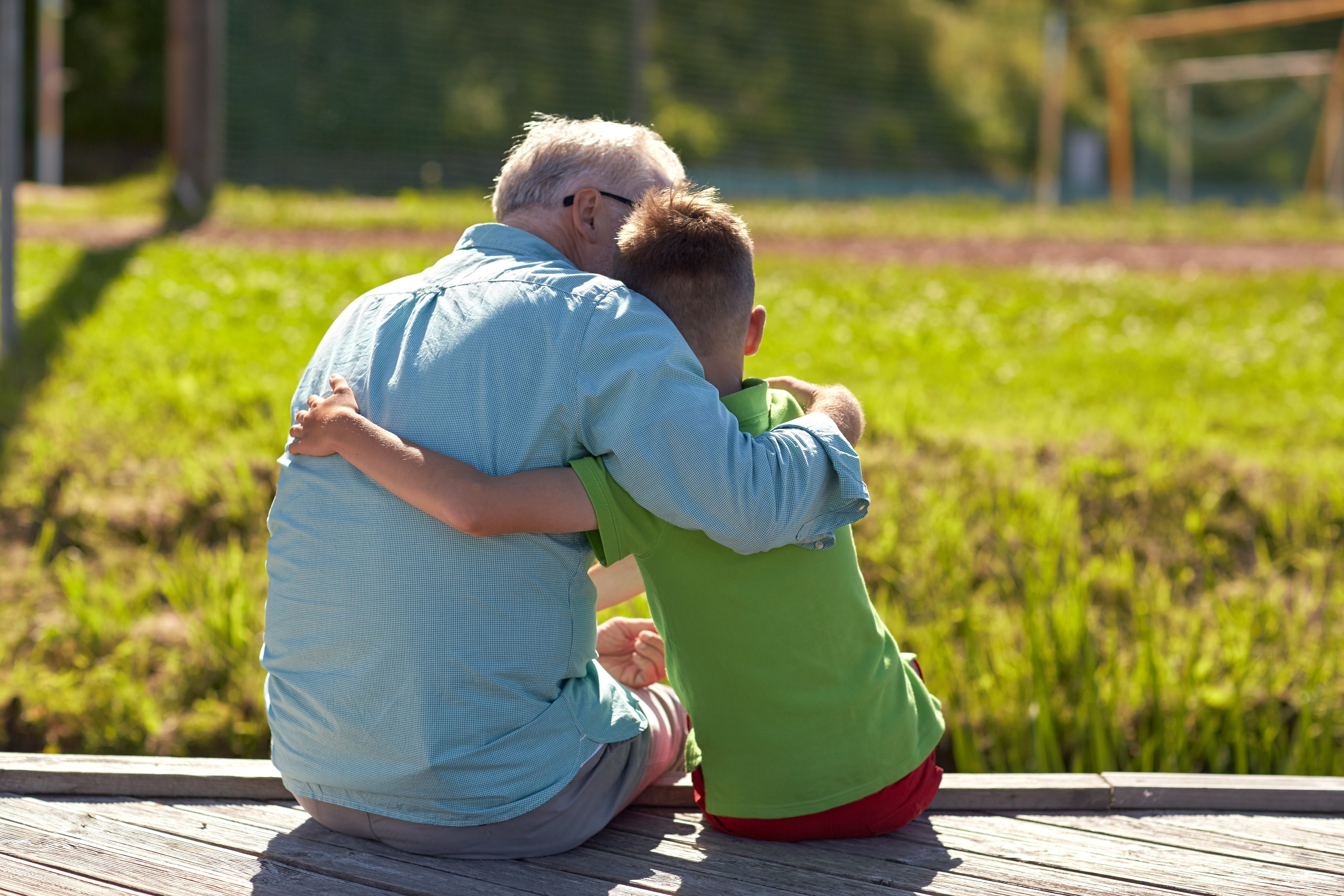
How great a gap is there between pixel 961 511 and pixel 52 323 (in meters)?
4.44

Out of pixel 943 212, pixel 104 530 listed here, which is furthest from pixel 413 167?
pixel 104 530

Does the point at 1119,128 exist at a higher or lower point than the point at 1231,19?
lower

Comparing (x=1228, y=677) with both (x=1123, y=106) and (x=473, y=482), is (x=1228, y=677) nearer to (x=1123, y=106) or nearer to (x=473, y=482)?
(x=473, y=482)

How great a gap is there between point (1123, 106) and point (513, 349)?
19.4 m

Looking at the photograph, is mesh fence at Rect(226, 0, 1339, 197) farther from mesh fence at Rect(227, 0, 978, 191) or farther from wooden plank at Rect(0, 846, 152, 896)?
wooden plank at Rect(0, 846, 152, 896)

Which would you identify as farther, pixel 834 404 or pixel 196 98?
pixel 196 98

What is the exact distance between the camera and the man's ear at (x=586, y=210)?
1916mm

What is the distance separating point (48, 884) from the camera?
180cm

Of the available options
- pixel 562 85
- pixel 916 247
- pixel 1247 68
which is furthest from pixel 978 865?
pixel 1247 68

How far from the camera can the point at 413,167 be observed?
45.5 ft

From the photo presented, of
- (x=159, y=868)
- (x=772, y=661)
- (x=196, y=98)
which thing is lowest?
(x=159, y=868)

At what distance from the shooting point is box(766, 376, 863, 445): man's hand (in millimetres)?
1910

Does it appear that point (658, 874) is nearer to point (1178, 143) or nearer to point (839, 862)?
point (839, 862)

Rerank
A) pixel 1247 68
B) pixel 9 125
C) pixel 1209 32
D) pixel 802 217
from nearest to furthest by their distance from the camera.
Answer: pixel 9 125 < pixel 802 217 < pixel 1209 32 < pixel 1247 68
